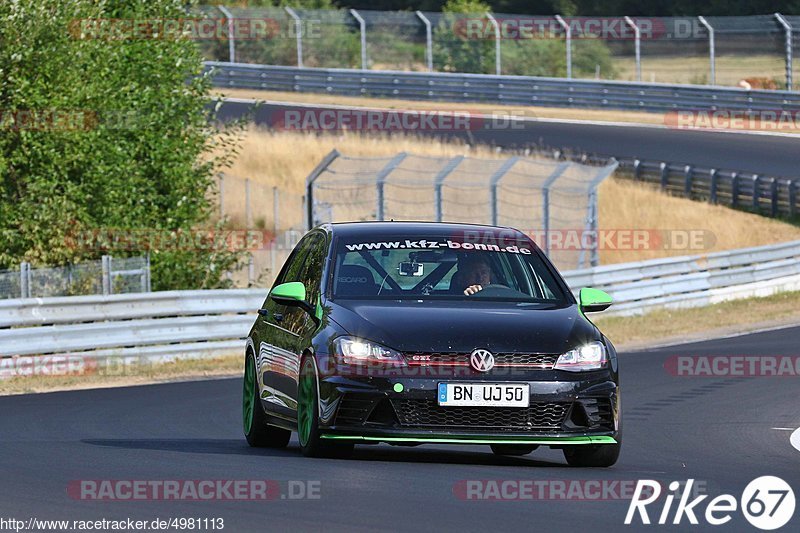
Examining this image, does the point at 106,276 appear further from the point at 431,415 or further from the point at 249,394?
the point at 431,415

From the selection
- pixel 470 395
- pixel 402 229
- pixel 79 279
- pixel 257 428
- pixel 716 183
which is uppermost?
pixel 402 229

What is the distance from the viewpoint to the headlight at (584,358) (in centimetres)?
918

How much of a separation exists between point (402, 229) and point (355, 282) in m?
0.59

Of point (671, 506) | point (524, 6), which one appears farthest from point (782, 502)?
point (524, 6)

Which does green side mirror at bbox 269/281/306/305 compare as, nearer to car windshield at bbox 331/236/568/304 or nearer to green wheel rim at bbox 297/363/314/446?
car windshield at bbox 331/236/568/304

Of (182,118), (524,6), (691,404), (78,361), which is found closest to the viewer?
(691,404)

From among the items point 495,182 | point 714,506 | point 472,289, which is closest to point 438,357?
point 472,289

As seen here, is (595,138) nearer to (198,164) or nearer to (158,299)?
(198,164)

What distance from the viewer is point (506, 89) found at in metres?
48.0

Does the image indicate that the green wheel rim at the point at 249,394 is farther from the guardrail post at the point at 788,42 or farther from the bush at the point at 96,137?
the guardrail post at the point at 788,42

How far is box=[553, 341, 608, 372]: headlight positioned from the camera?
30.1 ft

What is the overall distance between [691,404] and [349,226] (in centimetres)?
540

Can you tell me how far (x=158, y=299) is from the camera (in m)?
20.3

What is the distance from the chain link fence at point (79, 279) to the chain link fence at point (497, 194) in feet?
20.8
